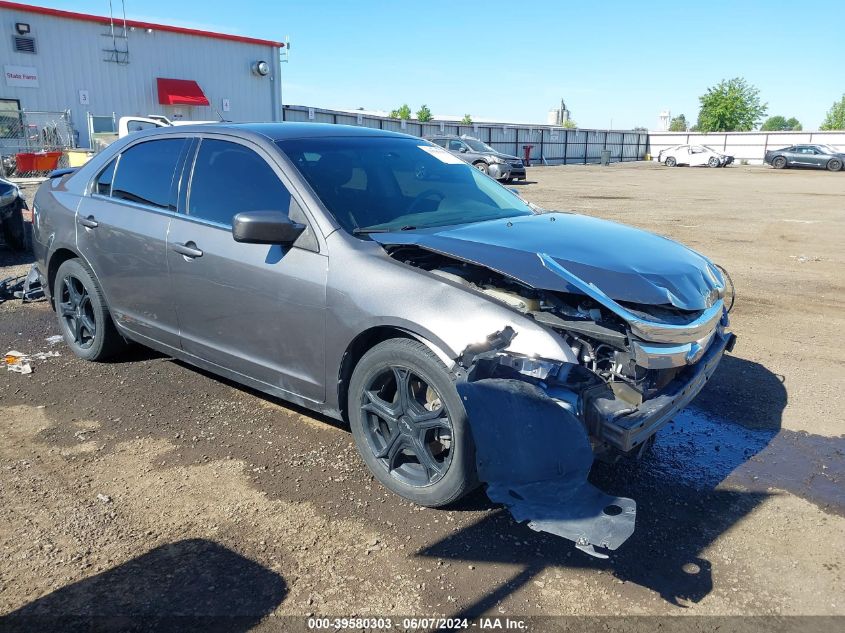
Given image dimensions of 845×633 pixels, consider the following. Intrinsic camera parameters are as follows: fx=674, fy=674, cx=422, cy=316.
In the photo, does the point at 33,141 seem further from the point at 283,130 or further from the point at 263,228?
the point at 263,228

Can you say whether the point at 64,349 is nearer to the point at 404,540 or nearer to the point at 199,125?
the point at 199,125

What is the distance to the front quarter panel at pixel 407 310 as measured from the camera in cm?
288

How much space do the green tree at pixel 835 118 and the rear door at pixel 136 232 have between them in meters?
113

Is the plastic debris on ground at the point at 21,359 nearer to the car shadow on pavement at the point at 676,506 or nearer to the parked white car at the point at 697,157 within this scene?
the car shadow on pavement at the point at 676,506

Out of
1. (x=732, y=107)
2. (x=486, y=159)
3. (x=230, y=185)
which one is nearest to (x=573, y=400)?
(x=230, y=185)

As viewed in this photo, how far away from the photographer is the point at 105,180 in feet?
16.2

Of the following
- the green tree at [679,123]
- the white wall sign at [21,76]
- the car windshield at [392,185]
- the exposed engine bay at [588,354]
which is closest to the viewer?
the exposed engine bay at [588,354]

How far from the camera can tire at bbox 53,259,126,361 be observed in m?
4.96

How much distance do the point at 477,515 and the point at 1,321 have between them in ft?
17.7

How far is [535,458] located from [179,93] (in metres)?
30.5

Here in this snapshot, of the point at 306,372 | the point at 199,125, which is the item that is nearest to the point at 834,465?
the point at 306,372

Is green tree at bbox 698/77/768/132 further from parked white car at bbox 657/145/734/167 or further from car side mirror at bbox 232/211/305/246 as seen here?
car side mirror at bbox 232/211/305/246

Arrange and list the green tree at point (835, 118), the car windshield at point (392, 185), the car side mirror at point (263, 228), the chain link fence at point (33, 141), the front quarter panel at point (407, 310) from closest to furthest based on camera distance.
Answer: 1. the front quarter panel at point (407, 310)
2. the car side mirror at point (263, 228)
3. the car windshield at point (392, 185)
4. the chain link fence at point (33, 141)
5. the green tree at point (835, 118)

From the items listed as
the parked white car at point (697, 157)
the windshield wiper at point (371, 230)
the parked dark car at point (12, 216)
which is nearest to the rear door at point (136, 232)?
the windshield wiper at point (371, 230)
